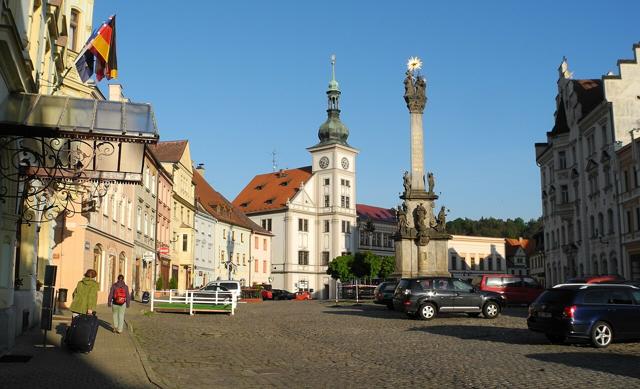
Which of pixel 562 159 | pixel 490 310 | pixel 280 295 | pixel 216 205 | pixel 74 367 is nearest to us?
pixel 74 367

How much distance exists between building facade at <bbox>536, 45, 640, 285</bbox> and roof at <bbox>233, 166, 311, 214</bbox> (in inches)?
1605

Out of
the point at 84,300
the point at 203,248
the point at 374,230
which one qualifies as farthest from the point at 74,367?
the point at 374,230

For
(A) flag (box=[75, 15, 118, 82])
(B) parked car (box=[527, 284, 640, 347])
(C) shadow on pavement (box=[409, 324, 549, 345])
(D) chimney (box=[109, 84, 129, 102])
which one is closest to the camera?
(B) parked car (box=[527, 284, 640, 347])

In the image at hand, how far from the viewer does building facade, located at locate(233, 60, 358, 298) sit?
3578 inches

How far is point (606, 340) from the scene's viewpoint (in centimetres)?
1593

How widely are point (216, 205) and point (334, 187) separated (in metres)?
23.6

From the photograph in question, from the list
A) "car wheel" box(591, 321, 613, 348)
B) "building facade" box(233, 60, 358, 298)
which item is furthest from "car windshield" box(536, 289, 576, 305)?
"building facade" box(233, 60, 358, 298)

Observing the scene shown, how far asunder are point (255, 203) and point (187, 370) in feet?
283

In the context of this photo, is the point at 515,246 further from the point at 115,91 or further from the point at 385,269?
the point at 115,91

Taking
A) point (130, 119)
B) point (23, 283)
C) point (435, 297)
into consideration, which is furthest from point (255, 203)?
point (130, 119)

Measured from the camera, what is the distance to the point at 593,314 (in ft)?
52.1

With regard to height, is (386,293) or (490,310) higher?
(386,293)

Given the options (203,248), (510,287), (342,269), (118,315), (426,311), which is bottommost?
(426,311)

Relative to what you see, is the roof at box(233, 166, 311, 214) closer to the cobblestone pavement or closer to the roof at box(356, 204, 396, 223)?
the roof at box(356, 204, 396, 223)
